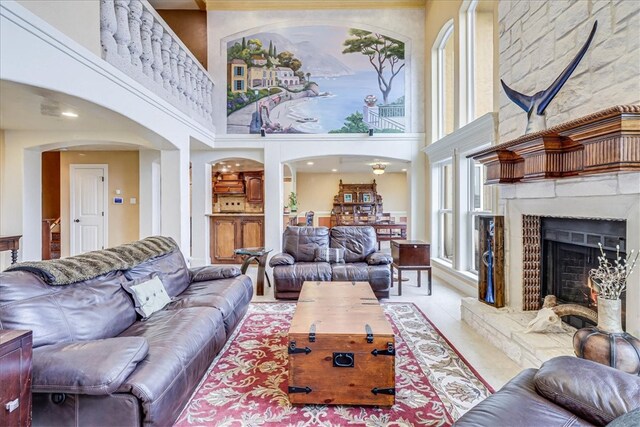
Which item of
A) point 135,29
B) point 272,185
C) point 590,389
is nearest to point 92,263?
point 135,29

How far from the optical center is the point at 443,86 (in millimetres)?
5988

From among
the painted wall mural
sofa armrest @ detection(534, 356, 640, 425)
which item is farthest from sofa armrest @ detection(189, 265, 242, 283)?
the painted wall mural

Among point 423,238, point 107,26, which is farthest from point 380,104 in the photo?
point 107,26

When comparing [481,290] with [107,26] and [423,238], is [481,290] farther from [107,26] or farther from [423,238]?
[107,26]

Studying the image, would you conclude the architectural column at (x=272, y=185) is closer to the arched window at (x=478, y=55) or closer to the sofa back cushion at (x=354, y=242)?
the sofa back cushion at (x=354, y=242)

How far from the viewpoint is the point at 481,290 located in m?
3.51

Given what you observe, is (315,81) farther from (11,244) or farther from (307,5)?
(11,244)

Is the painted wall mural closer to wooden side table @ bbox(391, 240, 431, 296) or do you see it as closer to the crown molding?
the crown molding

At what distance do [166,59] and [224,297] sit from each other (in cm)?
331

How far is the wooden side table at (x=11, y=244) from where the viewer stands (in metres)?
4.54

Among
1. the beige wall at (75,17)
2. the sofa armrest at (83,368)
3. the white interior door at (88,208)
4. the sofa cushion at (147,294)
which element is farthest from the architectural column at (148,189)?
the sofa armrest at (83,368)

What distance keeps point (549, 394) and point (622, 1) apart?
8.19 feet

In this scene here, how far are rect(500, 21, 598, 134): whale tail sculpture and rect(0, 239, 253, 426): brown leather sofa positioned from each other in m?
3.10

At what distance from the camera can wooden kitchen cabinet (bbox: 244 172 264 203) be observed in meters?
9.60
